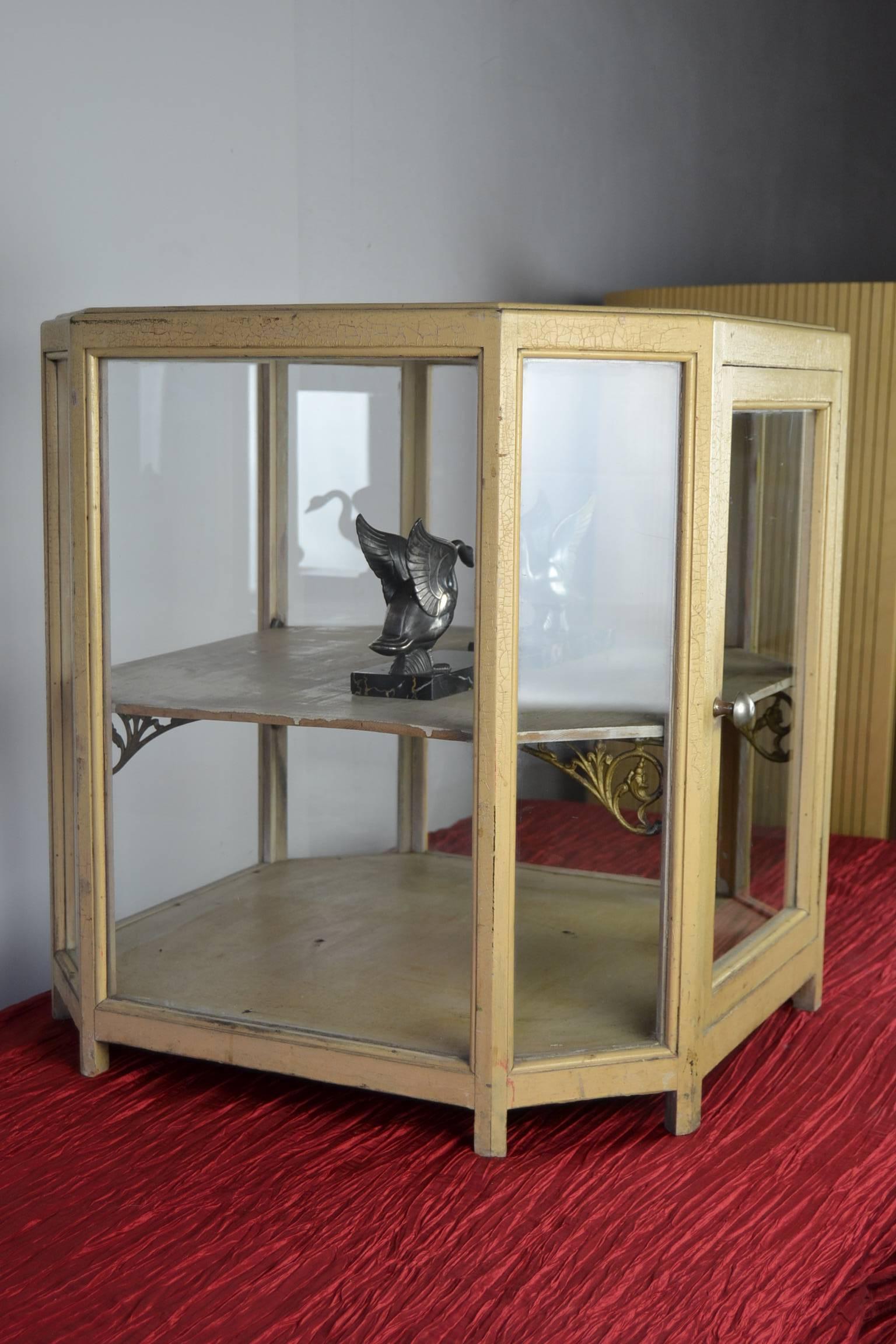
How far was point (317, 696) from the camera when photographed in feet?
7.36

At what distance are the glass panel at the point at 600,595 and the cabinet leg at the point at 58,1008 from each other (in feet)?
2.74

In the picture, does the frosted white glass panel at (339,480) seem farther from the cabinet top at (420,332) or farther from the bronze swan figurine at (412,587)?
the cabinet top at (420,332)

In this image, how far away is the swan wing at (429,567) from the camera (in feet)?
7.47

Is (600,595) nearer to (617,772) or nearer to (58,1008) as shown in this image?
(617,772)

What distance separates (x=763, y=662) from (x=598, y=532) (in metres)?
0.47

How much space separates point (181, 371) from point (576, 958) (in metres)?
1.25

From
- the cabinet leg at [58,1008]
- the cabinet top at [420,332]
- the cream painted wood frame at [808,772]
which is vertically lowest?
the cabinet leg at [58,1008]

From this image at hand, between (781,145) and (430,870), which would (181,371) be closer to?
(430,870)

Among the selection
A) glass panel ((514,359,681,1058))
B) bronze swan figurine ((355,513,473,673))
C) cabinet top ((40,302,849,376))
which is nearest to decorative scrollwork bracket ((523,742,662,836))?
glass panel ((514,359,681,1058))

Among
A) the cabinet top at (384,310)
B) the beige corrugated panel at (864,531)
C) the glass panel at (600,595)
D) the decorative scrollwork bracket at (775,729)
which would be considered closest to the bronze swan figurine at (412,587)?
the glass panel at (600,595)

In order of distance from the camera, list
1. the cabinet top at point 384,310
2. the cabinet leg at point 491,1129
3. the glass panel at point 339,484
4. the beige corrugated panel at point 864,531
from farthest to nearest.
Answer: the beige corrugated panel at point 864,531
the glass panel at point 339,484
the cabinet leg at point 491,1129
the cabinet top at point 384,310

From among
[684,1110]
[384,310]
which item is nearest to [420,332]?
[384,310]

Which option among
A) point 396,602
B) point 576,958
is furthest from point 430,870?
point 396,602

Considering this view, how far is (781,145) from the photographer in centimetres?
522
